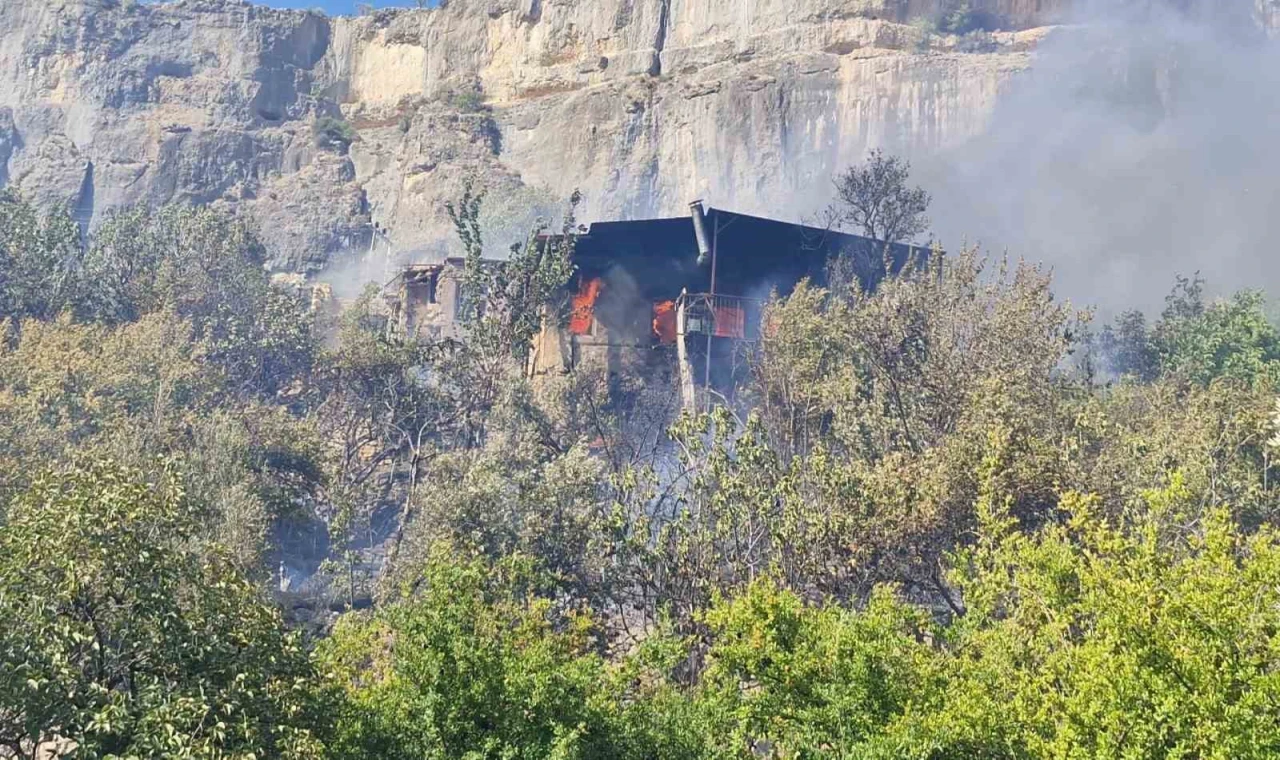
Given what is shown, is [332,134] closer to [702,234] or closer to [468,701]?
[702,234]

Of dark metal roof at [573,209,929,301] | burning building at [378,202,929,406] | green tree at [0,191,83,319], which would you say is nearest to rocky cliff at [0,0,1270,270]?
green tree at [0,191,83,319]

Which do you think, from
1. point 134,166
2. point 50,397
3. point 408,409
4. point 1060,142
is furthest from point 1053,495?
point 134,166

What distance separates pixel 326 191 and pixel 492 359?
136ft

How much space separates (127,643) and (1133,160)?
56.6m

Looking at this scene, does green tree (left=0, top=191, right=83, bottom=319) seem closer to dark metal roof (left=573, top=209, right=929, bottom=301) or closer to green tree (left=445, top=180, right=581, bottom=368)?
green tree (left=445, top=180, right=581, bottom=368)

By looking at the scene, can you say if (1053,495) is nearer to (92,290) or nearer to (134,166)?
(92,290)

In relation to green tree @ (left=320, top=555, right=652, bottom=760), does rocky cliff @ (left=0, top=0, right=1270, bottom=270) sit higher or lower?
higher

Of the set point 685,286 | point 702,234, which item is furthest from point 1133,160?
point 702,234

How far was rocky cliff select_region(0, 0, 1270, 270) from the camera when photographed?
64000 mm

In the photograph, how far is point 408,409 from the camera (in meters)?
34.8

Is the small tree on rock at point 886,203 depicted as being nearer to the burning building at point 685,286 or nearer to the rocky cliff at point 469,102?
the burning building at point 685,286

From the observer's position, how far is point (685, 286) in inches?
1454

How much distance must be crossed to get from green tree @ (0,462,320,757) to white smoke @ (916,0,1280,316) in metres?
43.1

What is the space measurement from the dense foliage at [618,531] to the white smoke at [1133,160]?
13432 mm
